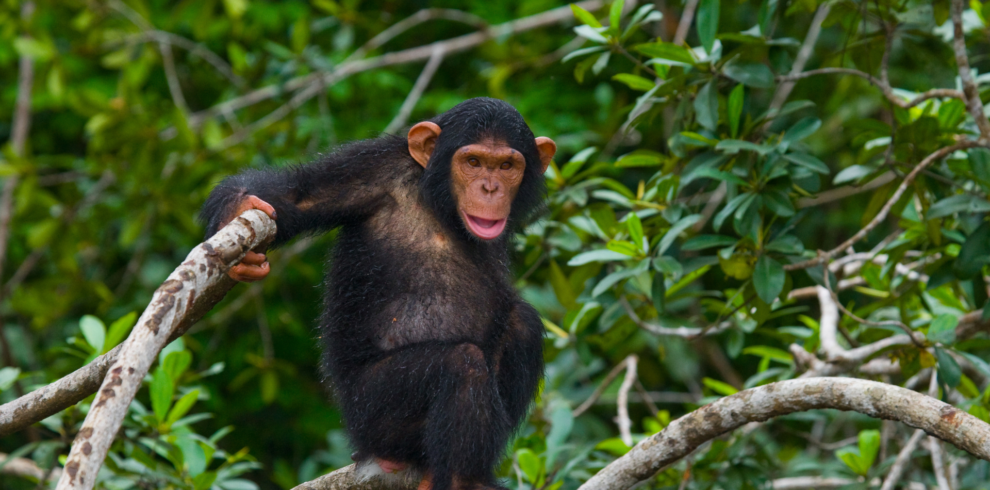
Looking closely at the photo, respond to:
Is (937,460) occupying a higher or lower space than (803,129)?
lower

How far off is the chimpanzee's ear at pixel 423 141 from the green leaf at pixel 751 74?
126cm

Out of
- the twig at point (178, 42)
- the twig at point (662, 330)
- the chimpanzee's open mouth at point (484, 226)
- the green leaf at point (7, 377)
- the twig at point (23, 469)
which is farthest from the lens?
the twig at point (178, 42)

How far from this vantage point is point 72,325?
23.1ft

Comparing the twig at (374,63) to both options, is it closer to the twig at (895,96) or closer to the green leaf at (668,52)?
the green leaf at (668,52)

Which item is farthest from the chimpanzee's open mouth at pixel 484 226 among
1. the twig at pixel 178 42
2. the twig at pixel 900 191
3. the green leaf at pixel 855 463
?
the twig at pixel 178 42

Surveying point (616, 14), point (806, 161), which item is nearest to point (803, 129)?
point (806, 161)

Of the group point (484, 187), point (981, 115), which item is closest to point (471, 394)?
point (484, 187)

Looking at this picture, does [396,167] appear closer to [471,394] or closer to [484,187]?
[484,187]

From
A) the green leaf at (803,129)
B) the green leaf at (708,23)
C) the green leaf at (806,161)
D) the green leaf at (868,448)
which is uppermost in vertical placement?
the green leaf at (708,23)

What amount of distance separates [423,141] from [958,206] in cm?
211

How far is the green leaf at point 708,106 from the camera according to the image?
12.1 ft

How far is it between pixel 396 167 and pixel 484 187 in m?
0.39

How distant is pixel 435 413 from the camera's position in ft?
10.3

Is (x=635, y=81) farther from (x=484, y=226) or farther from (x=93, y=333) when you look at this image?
(x=93, y=333)
